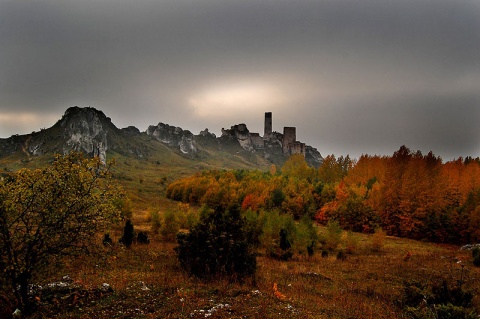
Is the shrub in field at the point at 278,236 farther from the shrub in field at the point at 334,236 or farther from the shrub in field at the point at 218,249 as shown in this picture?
the shrub in field at the point at 218,249

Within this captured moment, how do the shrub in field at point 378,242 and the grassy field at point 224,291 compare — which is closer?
the grassy field at point 224,291

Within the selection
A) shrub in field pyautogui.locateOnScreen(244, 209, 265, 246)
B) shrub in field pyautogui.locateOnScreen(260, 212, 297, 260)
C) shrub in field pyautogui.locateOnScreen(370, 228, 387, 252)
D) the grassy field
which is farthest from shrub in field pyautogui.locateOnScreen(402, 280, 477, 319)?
shrub in field pyautogui.locateOnScreen(370, 228, 387, 252)

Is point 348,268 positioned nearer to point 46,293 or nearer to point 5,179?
point 46,293

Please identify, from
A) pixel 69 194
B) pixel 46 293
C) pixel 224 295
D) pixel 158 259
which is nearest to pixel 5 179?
pixel 69 194

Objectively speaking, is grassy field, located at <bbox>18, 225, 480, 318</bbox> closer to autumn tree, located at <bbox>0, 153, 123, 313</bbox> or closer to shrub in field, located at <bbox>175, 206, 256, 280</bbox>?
shrub in field, located at <bbox>175, 206, 256, 280</bbox>

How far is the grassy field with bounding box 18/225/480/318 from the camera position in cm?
1312

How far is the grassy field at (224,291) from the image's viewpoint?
1312 cm

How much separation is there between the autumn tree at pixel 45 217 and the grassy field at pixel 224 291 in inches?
68.0

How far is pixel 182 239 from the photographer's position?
2225 cm

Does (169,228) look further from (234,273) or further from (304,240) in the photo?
(234,273)

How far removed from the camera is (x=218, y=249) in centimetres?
2002

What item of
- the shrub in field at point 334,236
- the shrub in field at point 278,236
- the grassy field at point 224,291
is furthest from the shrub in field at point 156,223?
the shrub in field at point 334,236

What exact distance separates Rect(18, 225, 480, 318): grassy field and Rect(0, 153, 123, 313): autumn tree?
173cm

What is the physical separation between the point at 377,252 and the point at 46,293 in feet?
135
